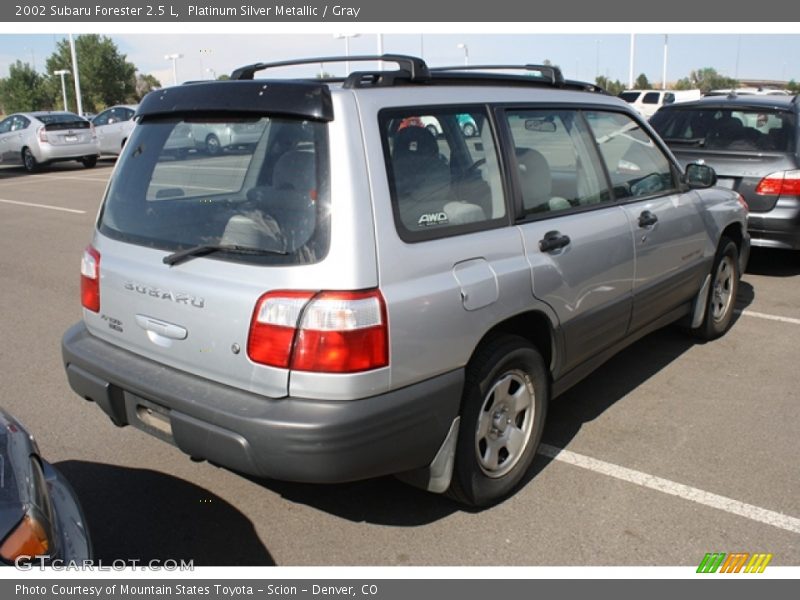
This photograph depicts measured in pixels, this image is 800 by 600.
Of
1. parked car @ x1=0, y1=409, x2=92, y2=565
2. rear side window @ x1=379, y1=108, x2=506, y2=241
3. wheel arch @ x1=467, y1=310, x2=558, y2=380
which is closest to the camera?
parked car @ x1=0, y1=409, x2=92, y2=565

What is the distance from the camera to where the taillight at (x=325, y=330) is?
2.62 m

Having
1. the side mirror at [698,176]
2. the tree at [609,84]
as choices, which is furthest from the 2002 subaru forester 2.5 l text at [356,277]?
the tree at [609,84]

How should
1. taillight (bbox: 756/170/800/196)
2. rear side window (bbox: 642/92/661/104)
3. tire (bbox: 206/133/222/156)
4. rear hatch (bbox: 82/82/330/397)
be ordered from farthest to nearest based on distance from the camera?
rear side window (bbox: 642/92/661/104) < taillight (bbox: 756/170/800/196) < tire (bbox: 206/133/222/156) < rear hatch (bbox: 82/82/330/397)

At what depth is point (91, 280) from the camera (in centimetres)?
344

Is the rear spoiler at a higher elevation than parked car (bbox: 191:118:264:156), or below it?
higher

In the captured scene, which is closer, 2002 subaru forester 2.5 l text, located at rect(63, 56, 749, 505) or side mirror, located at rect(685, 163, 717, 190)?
2002 subaru forester 2.5 l text, located at rect(63, 56, 749, 505)

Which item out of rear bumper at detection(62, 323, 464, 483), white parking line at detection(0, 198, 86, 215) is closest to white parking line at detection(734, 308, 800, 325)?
rear bumper at detection(62, 323, 464, 483)

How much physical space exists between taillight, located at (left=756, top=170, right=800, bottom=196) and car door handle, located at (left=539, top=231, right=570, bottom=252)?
14.0 feet

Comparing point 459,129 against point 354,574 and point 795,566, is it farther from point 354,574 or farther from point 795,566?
point 795,566

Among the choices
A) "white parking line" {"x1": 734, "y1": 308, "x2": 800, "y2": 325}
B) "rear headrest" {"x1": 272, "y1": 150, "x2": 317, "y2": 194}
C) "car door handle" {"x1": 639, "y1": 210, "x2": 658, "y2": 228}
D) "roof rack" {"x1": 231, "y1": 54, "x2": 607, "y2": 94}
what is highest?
"roof rack" {"x1": 231, "y1": 54, "x2": 607, "y2": 94}

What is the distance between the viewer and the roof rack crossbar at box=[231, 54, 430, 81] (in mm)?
3107

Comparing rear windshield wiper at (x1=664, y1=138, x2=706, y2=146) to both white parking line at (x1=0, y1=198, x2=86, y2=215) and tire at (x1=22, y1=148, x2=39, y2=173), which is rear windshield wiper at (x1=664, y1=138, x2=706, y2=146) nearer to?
white parking line at (x1=0, y1=198, x2=86, y2=215)

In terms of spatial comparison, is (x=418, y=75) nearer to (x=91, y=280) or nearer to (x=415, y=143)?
(x=415, y=143)
